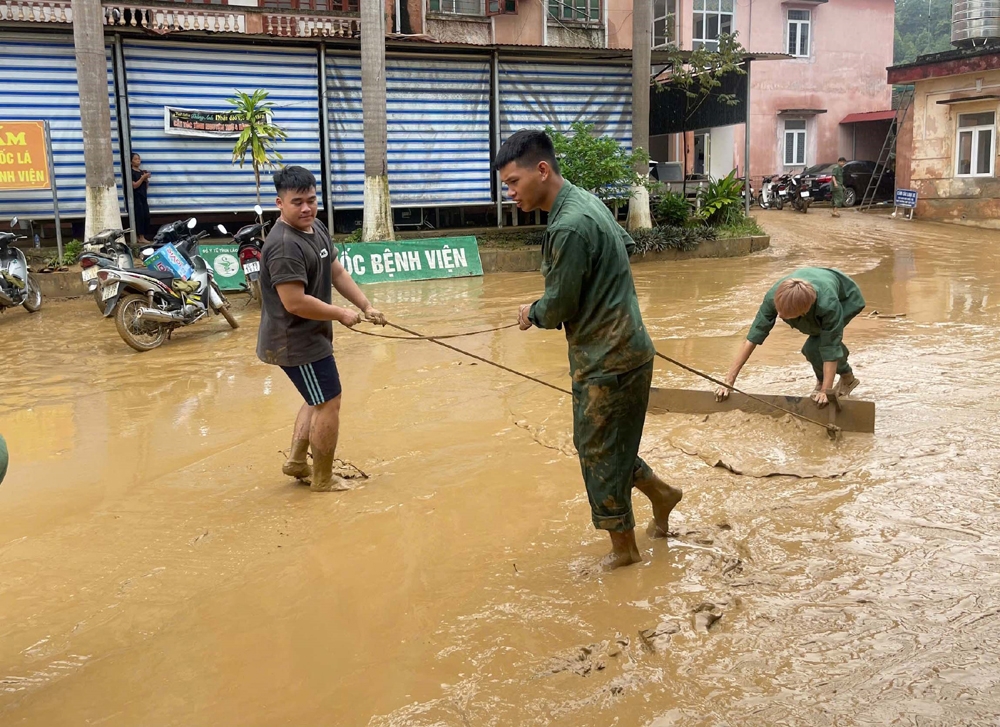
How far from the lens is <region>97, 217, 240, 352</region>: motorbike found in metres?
8.52

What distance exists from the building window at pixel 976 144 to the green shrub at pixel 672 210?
904cm

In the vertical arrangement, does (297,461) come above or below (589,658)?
above

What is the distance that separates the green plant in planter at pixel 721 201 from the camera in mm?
16422

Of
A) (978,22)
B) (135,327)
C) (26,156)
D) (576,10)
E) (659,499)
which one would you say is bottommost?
(659,499)

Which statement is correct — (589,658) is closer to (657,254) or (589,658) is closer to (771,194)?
(657,254)

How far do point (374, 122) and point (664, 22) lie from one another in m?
15.8

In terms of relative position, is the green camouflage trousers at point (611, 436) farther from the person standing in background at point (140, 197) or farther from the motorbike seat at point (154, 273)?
the person standing in background at point (140, 197)

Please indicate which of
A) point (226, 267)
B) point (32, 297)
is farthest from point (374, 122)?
point (32, 297)

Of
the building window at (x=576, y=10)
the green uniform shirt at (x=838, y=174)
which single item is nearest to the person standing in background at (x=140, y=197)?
the building window at (x=576, y=10)

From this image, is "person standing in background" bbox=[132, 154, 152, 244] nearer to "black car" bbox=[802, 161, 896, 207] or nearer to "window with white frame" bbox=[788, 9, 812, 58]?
"black car" bbox=[802, 161, 896, 207]

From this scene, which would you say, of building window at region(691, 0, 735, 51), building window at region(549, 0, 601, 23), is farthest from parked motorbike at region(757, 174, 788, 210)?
building window at region(549, 0, 601, 23)

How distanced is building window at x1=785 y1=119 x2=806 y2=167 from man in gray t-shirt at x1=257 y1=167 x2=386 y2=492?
2604cm

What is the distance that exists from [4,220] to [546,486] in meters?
12.1

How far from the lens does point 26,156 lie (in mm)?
11906
